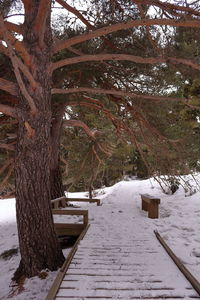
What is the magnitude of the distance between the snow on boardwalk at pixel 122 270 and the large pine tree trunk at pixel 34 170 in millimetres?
786

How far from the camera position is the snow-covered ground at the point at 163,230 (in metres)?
5.32

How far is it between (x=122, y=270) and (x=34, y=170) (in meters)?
2.42

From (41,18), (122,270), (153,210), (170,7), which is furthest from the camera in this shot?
(153,210)

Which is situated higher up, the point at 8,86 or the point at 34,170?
the point at 8,86

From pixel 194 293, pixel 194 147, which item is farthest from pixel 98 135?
pixel 194 293

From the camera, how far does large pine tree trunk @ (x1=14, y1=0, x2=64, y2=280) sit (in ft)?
17.9

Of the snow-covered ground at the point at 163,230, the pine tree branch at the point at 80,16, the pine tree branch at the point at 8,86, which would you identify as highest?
the pine tree branch at the point at 80,16

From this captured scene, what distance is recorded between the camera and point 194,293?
389 centimetres

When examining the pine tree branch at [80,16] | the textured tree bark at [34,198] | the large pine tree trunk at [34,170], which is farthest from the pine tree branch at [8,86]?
the pine tree branch at [80,16]

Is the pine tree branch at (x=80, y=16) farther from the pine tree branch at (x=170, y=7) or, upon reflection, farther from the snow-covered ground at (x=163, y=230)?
the snow-covered ground at (x=163, y=230)

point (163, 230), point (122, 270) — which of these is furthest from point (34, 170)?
point (163, 230)

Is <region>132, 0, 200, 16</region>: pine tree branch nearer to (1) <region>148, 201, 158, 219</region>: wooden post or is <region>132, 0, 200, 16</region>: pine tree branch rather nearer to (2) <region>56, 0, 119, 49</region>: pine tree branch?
(2) <region>56, 0, 119, 49</region>: pine tree branch

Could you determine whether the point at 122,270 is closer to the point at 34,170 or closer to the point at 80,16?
the point at 34,170

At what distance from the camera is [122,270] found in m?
4.85
